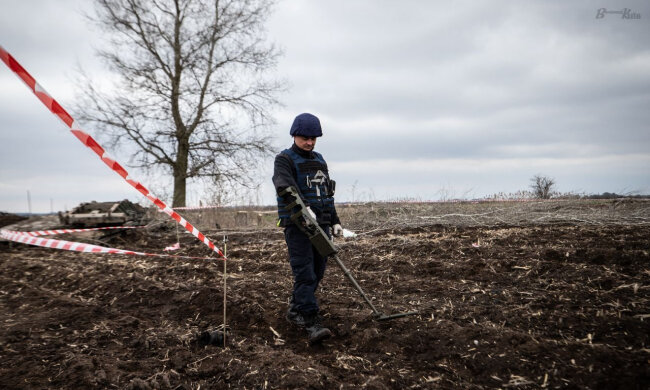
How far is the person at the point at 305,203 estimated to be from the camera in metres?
3.80

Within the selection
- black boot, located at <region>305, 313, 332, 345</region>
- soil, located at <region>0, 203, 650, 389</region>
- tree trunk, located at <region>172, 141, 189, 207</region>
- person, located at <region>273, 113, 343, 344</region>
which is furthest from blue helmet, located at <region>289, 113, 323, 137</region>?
tree trunk, located at <region>172, 141, 189, 207</region>

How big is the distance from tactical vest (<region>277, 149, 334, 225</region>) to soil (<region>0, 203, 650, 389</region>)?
1.12 meters

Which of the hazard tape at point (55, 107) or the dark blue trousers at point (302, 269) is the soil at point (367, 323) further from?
the hazard tape at point (55, 107)

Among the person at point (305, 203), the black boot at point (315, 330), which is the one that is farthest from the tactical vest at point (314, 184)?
the black boot at point (315, 330)

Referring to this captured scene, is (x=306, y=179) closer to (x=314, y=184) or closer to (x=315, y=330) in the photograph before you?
(x=314, y=184)

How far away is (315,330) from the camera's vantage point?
3.66 metres


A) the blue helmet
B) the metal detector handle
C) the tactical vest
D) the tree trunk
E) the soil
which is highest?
the tree trunk

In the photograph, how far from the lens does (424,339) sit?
3.47 meters

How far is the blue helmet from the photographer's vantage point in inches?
153

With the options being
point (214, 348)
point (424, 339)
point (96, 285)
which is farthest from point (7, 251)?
point (424, 339)

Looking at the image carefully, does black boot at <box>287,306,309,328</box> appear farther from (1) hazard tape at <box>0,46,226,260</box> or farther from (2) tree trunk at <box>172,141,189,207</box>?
(2) tree trunk at <box>172,141,189,207</box>

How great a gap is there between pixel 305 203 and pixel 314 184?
265 millimetres

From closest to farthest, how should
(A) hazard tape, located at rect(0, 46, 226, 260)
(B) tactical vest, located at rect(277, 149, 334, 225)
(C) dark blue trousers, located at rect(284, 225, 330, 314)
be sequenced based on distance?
(A) hazard tape, located at rect(0, 46, 226, 260) → (C) dark blue trousers, located at rect(284, 225, 330, 314) → (B) tactical vest, located at rect(277, 149, 334, 225)

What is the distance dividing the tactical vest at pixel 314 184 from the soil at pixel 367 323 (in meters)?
1.12
